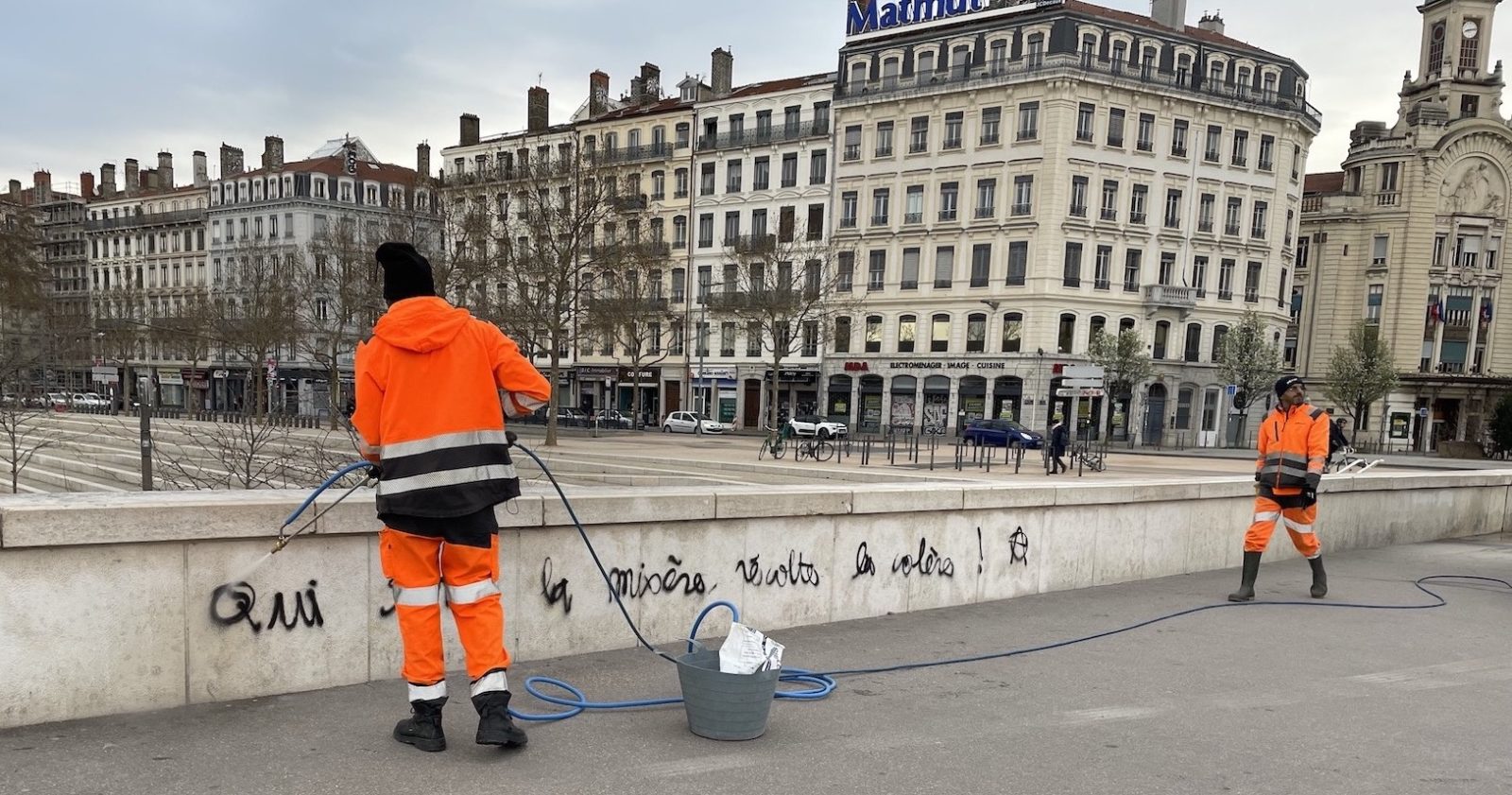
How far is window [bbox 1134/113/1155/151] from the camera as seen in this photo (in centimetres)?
4519

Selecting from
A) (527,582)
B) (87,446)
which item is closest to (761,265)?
(87,446)

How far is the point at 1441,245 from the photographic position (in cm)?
5719

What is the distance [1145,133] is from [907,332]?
1581cm

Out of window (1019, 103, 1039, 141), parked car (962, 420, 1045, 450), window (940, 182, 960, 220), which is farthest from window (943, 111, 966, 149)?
parked car (962, 420, 1045, 450)

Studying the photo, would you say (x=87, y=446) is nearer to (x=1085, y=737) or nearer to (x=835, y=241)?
(x=1085, y=737)

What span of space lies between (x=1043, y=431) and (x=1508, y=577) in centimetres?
3481

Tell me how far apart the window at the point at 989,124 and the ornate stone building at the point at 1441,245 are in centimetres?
2962

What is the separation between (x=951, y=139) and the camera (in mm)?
46781

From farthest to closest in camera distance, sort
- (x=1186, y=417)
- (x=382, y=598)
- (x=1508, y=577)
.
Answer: (x=1186, y=417) → (x=1508, y=577) → (x=382, y=598)

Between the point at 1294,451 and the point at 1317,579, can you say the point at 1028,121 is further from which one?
the point at 1317,579

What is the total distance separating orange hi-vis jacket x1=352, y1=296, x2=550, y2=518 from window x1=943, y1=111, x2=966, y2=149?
46.5 meters

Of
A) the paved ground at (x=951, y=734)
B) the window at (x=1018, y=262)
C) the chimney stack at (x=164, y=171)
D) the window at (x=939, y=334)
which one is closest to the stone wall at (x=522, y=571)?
the paved ground at (x=951, y=734)

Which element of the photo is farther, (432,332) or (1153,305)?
(1153,305)

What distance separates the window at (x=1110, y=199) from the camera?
44875 mm
